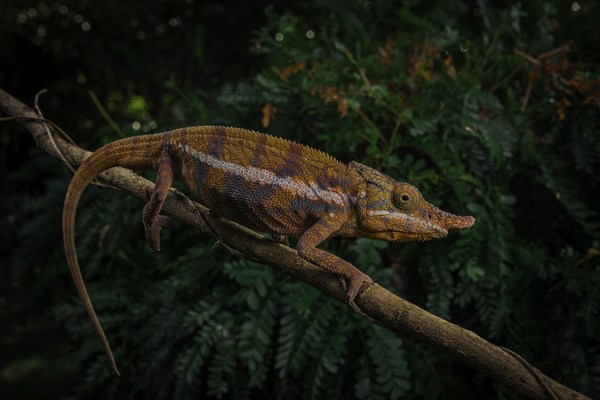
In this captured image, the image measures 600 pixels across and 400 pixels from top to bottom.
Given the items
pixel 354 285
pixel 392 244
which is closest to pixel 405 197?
pixel 354 285

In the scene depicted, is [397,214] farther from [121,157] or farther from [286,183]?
[121,157]

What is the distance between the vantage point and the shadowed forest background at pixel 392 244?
2.19 metres

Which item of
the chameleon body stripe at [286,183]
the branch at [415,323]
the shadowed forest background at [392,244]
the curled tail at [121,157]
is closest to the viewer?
the branch at [415,323]

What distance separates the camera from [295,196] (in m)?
1.40

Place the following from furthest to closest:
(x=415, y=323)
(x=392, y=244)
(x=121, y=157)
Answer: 1. (x=392, y=244)
2. (x=121, y=157)
3. (x=415, y=323)

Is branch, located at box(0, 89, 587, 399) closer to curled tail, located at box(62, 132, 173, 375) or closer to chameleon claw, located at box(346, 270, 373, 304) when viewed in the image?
chameleon claw, located at box(346, 270, 373, 304)

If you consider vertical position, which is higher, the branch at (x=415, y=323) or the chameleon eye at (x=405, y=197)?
the chameleon eye at (x=405, y=197)

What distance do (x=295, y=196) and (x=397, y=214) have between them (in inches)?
9.9

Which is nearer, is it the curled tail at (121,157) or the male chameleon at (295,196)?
the male chameleon at (295,196)

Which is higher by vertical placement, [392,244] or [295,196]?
[295,196]

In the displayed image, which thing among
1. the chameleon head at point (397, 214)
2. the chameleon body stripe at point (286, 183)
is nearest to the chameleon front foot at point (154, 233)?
the chameleon body stripe at point (286, 183)

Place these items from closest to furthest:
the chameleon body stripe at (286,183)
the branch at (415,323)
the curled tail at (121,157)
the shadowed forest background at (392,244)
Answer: the branch at (415,323) → the chameleon body stripe at (286,183) → the curled tail at (121,157) → the shadowed forest background at (392,244)

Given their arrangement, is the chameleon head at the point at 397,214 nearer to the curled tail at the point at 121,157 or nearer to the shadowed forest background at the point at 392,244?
the curled tail at the point at 121,157

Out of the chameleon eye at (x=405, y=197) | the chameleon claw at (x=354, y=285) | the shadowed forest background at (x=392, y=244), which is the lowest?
the shadowed forest background at (x=392, y=244)
